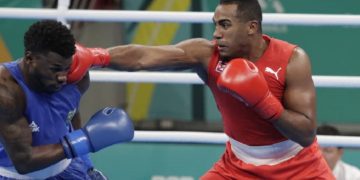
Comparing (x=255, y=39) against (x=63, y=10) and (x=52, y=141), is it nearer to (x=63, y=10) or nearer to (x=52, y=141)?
(x=52, y=141)

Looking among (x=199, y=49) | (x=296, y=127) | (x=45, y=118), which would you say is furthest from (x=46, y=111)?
(x=296, y=127)

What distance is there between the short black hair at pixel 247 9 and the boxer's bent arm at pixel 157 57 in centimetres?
19

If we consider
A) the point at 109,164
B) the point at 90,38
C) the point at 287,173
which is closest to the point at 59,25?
the point at 287,173

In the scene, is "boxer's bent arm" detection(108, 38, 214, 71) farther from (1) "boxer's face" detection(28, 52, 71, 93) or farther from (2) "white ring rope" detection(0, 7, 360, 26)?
(2) "white ring rope" detection(0, 7, 360, 26)

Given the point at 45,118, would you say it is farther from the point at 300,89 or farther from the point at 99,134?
the point at 300,89

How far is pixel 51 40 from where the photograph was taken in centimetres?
295

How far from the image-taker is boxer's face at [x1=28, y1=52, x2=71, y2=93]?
9.68 feet

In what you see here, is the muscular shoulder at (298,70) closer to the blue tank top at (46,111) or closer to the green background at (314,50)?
the blue tank top at (46,111)

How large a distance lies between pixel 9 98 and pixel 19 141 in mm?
148

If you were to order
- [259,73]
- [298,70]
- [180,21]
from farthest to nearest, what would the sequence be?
1. [180,21]
2. [298,70]
3. [259,73]

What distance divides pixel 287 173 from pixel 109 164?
5.12ft

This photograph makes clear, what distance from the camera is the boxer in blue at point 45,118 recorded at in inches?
116

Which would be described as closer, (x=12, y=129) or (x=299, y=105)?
(x=12, y=129)

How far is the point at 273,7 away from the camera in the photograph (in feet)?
16.9
